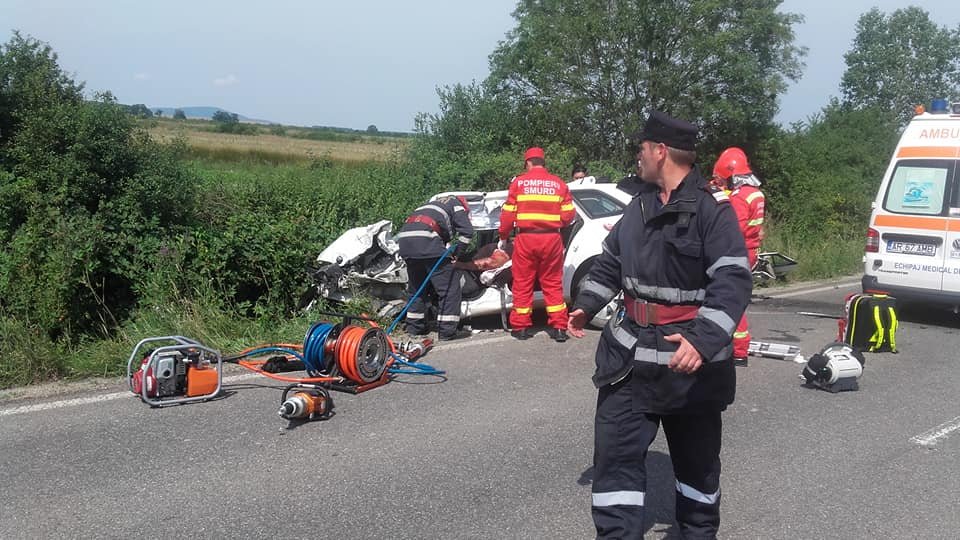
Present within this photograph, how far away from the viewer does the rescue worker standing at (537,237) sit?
7.64 metres

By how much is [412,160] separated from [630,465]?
1155 centimetres

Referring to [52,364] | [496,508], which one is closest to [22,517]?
[496,508]

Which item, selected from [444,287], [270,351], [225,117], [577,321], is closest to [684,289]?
[577,321]

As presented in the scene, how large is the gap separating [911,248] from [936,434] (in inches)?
175

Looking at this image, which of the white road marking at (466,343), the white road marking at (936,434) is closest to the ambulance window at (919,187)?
the white road marking at (936,434)

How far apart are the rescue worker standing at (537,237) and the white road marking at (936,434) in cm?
334

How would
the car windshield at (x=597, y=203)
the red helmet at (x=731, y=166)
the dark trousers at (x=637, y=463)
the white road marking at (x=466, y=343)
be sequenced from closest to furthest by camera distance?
the dark trousers at (x=637, y=463), the red helmet at (x=731, y=166), the white road marking at (x=466, y=343), the car windshield at (x=597, y=203)

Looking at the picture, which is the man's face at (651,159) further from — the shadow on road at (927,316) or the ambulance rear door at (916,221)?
the shadow on road at (927,316)

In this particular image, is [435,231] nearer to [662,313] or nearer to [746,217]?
[746,217]

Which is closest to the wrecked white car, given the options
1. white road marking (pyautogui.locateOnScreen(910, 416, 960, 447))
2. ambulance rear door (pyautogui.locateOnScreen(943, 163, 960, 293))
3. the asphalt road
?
the asphalt road

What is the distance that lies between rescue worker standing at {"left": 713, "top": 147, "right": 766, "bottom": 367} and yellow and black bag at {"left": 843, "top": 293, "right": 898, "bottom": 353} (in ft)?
4.29

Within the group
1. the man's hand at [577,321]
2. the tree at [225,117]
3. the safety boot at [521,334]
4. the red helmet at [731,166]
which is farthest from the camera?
the tree at [225,117]

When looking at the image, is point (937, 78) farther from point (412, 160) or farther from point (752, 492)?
point (752, 492)

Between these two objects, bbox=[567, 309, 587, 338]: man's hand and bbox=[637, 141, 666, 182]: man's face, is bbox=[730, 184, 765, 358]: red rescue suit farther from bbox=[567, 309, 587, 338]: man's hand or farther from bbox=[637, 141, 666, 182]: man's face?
bbox=[637, 141, 666, 182]: man's face
